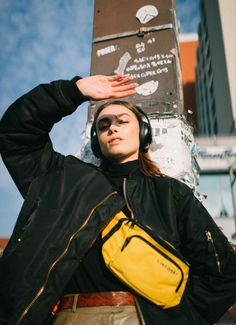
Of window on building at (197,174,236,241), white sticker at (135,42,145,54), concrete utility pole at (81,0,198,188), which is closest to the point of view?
concrete utility pole at (81,0,198,188)

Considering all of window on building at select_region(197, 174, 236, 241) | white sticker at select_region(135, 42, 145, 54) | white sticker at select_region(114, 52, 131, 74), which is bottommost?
window on building at select_region(197, 174, 236, 241)

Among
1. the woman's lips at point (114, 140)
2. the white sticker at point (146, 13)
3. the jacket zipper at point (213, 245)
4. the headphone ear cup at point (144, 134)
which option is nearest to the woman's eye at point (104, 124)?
the woman's lips at point (114, 140)

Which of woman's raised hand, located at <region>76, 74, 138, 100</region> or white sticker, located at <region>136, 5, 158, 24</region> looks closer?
woman's raised hand, located at <region>76, 74, 138, 100</region>

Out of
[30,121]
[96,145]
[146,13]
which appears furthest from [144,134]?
[146,13]

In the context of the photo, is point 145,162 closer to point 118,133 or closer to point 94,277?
point 118,133

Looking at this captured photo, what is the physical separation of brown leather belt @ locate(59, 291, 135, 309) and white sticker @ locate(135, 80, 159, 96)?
1.71 meters

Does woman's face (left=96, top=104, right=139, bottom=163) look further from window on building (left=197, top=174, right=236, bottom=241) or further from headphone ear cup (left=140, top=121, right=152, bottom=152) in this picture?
window on building (left=197, top=174, right=236, bottom=241)

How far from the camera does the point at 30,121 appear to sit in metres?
1.62

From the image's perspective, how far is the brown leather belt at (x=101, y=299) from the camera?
1396mm

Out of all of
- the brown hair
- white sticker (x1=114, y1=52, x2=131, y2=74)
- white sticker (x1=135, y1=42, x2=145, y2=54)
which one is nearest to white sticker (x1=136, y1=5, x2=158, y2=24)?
white sticker (x1=135, y1=42, x2=145, y2=54)

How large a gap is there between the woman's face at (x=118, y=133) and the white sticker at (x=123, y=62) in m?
0.69

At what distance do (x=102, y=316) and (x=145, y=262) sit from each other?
0.31 metres

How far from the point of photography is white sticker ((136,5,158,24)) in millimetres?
2795

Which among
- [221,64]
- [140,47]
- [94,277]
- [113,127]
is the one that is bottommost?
[94,277]
